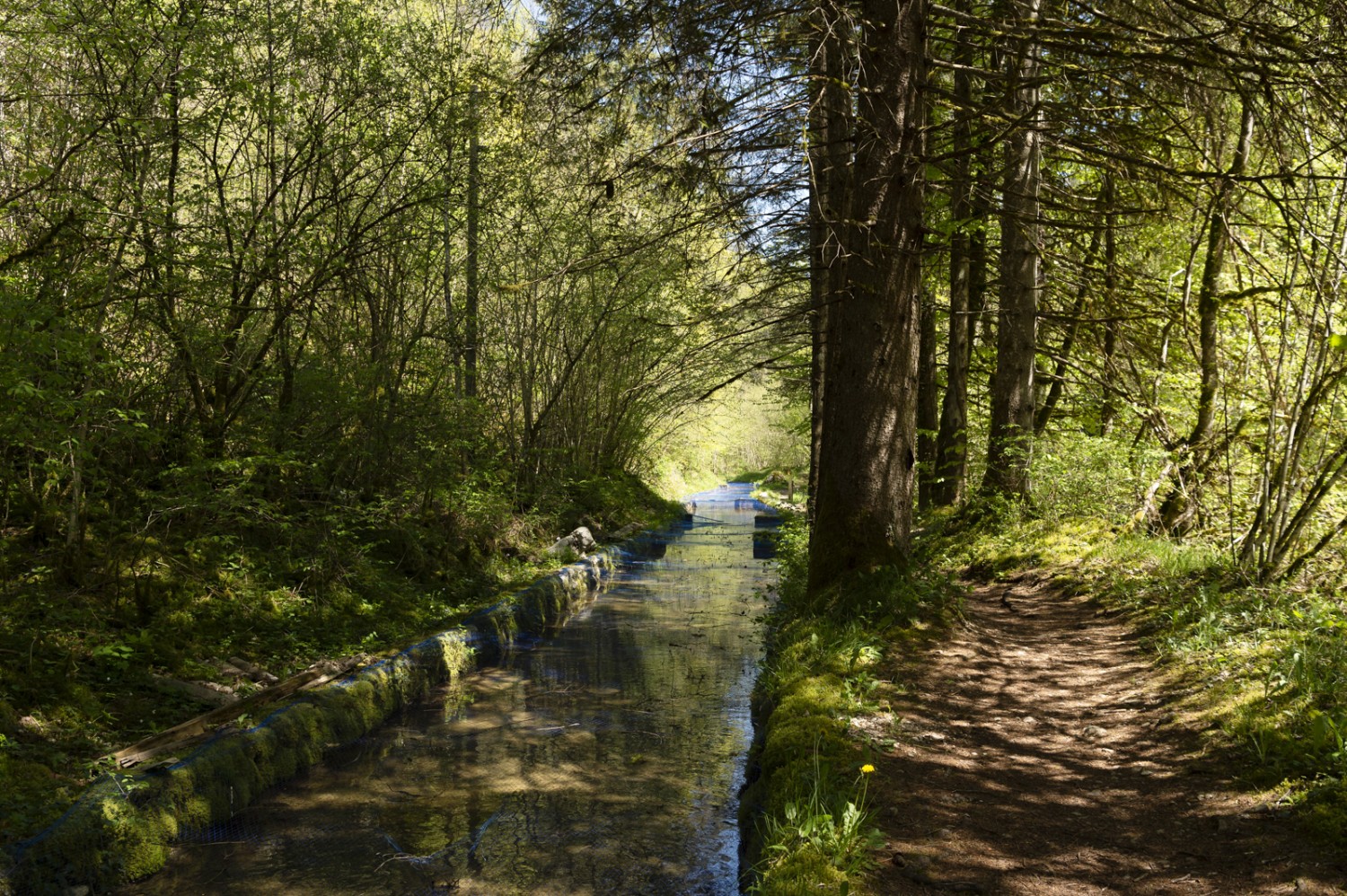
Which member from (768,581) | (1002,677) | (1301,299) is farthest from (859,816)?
(768,581)

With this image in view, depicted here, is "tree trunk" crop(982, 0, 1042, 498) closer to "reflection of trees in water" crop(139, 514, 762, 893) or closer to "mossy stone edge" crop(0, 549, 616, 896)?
"reflection of trees in water" crop(139, 514, 762, 893)

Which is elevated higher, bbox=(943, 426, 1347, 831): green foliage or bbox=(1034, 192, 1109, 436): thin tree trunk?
bbox=(1034, 192, 1109, 436): thin tree trunk

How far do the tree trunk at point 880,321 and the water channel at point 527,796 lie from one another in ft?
6.08

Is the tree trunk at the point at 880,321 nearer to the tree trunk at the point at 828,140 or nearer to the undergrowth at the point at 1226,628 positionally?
the tree trunk at the point at 828,140

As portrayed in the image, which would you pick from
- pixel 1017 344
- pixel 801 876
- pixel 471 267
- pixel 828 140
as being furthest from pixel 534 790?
pixel 471 267

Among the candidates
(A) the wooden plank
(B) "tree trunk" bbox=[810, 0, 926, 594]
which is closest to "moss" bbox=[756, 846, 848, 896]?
(B) "tree trunk" bbox=[810, 0, 926, 594]

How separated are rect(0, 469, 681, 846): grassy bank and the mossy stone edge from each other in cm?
18

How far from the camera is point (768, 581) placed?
46.4ft

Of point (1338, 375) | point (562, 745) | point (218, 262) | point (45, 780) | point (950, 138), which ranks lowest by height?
point (562, 745)

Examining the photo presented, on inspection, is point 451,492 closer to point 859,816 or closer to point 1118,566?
point 1118,566

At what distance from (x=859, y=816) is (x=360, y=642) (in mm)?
5443

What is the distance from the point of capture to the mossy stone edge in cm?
383

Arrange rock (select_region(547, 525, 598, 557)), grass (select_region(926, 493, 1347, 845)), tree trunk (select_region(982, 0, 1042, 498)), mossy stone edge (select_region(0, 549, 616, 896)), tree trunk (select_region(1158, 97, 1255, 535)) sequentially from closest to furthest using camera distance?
1. grass (select_region(926, 493, 1347, 845))
2. mossy stone edge (select_region(0, 549, 616, 896))
3. tree trunk (select_region(1158, 97, 1255, 535))
4. tree trunk (select_region(982, 0, 1042, 498))
5. rock (select_region(547, 525, 598, 557))

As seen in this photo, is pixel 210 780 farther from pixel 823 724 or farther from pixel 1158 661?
pixel 1158 661
